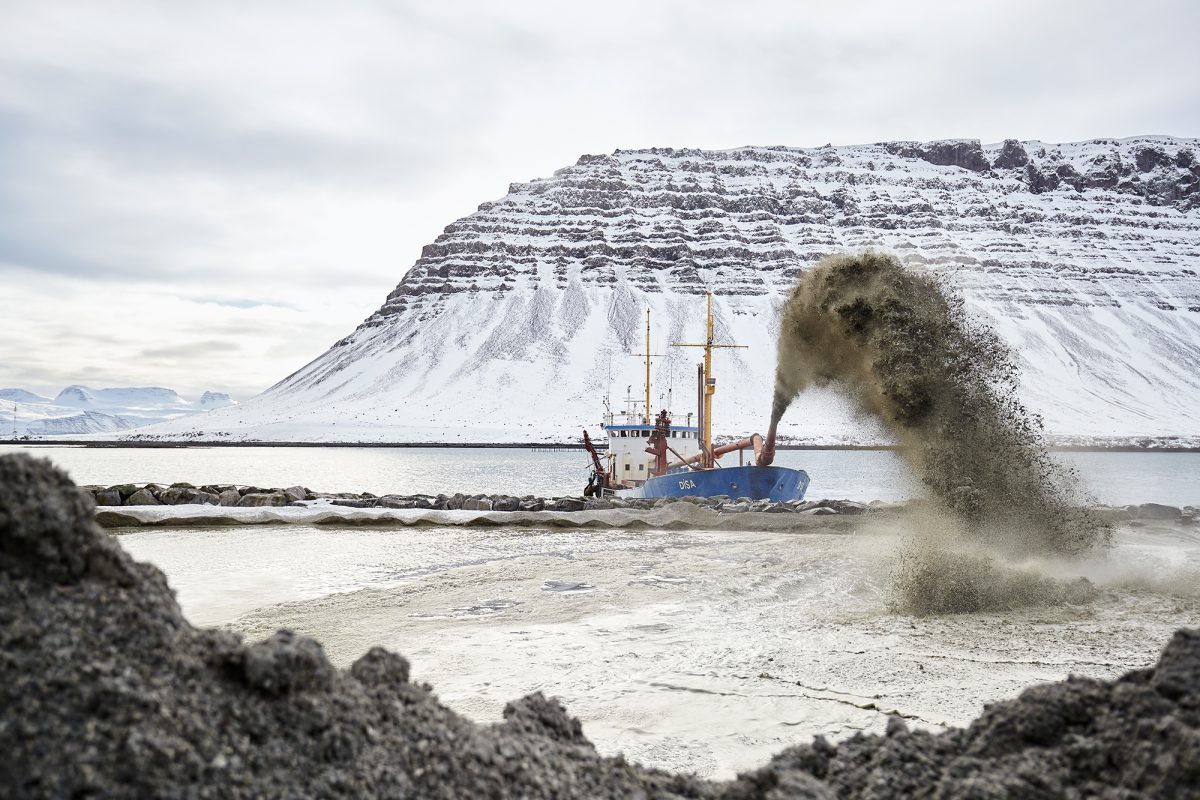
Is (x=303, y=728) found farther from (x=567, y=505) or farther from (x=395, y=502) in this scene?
(x=395, y=502)

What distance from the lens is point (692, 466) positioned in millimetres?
28219

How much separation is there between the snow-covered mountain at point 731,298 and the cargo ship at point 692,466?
273 feet

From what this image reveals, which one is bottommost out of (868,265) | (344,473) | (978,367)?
(344,473)

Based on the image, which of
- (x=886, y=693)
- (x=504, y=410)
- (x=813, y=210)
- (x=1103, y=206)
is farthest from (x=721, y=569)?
(x=1103, y=206)

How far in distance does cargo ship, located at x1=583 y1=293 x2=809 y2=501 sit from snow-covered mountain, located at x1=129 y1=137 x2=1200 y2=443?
Answer: 3277 inches

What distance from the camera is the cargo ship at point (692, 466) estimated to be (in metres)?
24.8

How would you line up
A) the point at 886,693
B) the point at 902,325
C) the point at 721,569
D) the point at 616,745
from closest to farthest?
the point at 616,745 < the point at 886,693 < the point at 902,325 < the point at 721,569

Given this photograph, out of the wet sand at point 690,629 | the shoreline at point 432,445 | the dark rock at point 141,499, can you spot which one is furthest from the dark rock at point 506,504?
the shoreline at point 432,445

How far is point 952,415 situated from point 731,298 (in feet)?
506

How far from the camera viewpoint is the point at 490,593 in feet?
29.7

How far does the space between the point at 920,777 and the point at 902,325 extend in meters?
8.22

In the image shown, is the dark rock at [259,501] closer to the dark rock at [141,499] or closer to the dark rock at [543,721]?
the dark rock at [141,499]

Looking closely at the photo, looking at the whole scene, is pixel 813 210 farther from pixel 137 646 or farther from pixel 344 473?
pixel 137 646

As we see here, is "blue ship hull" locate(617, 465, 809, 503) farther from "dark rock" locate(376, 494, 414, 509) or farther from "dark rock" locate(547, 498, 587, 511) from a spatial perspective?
"dark rock" locate(376, 494, 414, 509)
